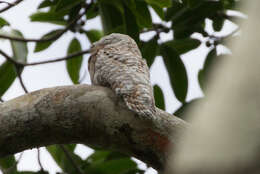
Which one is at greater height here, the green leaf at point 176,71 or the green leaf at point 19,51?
the green leaf at point 19,51

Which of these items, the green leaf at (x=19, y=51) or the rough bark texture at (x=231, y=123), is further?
the green leaf at (x=19, y=51)

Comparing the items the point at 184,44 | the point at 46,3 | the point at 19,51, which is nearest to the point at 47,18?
the point at 46,3

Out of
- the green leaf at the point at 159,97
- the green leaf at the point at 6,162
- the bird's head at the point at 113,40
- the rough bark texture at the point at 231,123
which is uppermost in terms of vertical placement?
the rough bark texture at the point at 231,123

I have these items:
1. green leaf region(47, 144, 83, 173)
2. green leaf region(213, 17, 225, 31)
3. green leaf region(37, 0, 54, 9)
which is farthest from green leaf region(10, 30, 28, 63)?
green leaf region(213, 17, 225, 31)

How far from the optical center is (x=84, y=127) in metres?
1.73

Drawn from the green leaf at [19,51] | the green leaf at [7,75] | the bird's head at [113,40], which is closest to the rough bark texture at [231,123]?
the bird's head at [113,40]

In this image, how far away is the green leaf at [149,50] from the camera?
3.10 m

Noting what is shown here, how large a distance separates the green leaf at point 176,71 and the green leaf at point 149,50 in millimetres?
86

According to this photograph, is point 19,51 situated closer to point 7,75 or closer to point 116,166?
point 7,75

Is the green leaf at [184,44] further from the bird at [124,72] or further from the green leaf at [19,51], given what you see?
the green leaf at [19,51]

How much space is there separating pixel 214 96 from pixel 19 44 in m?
2.88

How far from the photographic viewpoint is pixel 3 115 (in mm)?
1754

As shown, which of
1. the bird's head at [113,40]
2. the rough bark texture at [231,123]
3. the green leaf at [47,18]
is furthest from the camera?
the green leaf at [47,18]

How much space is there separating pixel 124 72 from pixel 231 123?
1828 mm
